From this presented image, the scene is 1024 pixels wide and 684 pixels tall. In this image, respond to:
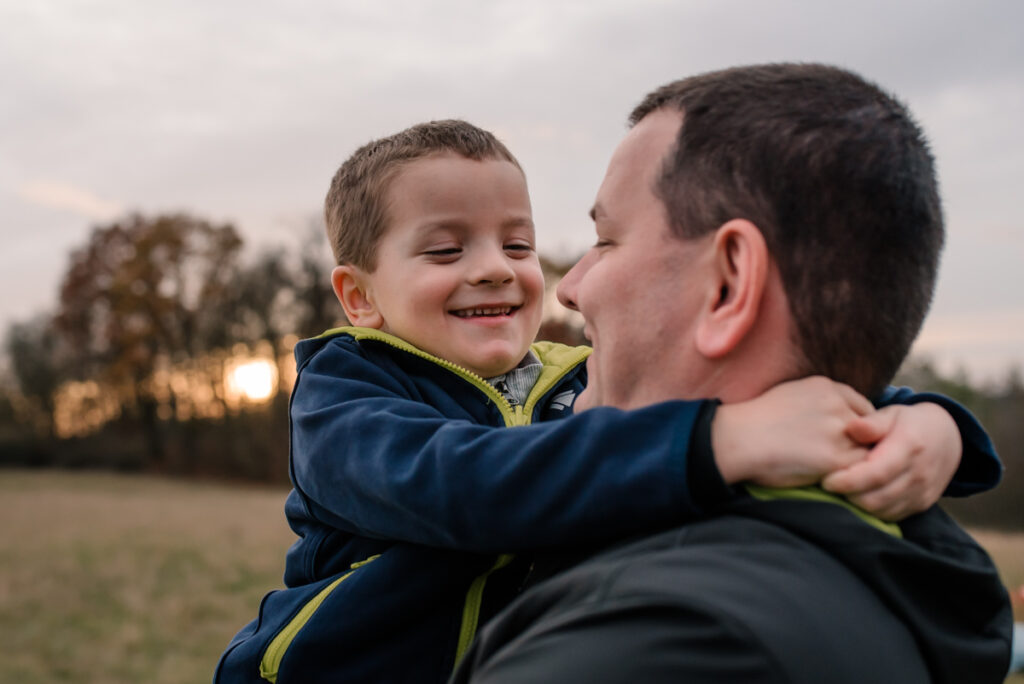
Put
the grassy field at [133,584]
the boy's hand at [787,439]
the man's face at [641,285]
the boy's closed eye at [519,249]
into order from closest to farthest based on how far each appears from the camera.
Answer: the boy's hand at [787,439] → the man's face at [641,285] → the boy's closed eye at [519,249] → the grassy field at [133,584]

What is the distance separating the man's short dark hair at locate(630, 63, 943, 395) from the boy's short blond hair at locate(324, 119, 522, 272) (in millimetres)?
956

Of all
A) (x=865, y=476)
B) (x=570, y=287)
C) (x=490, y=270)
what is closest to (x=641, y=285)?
(x=570, y=287)

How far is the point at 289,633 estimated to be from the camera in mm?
2121

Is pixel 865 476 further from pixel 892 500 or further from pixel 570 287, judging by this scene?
pixel 570 287

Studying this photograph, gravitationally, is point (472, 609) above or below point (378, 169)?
below

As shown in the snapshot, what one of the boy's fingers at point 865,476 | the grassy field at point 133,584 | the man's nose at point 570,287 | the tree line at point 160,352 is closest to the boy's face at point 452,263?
the man's nose at point 570,287

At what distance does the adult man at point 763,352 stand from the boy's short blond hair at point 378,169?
0.75m

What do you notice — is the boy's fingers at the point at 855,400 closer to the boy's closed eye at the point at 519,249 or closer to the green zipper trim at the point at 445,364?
the green zipper trim at the point at 445,364

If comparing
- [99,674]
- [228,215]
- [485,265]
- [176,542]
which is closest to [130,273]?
[228,215]

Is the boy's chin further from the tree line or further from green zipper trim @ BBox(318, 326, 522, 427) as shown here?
the tree line

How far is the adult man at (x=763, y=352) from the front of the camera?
1288 mm

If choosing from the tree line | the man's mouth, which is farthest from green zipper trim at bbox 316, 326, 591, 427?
the tree line

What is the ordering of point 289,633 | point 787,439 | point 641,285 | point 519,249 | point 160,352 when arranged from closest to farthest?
point 787,439 → point 641,285 → point 289,633 → point 519,249 → point 160,352

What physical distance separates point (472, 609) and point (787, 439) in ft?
3.07
